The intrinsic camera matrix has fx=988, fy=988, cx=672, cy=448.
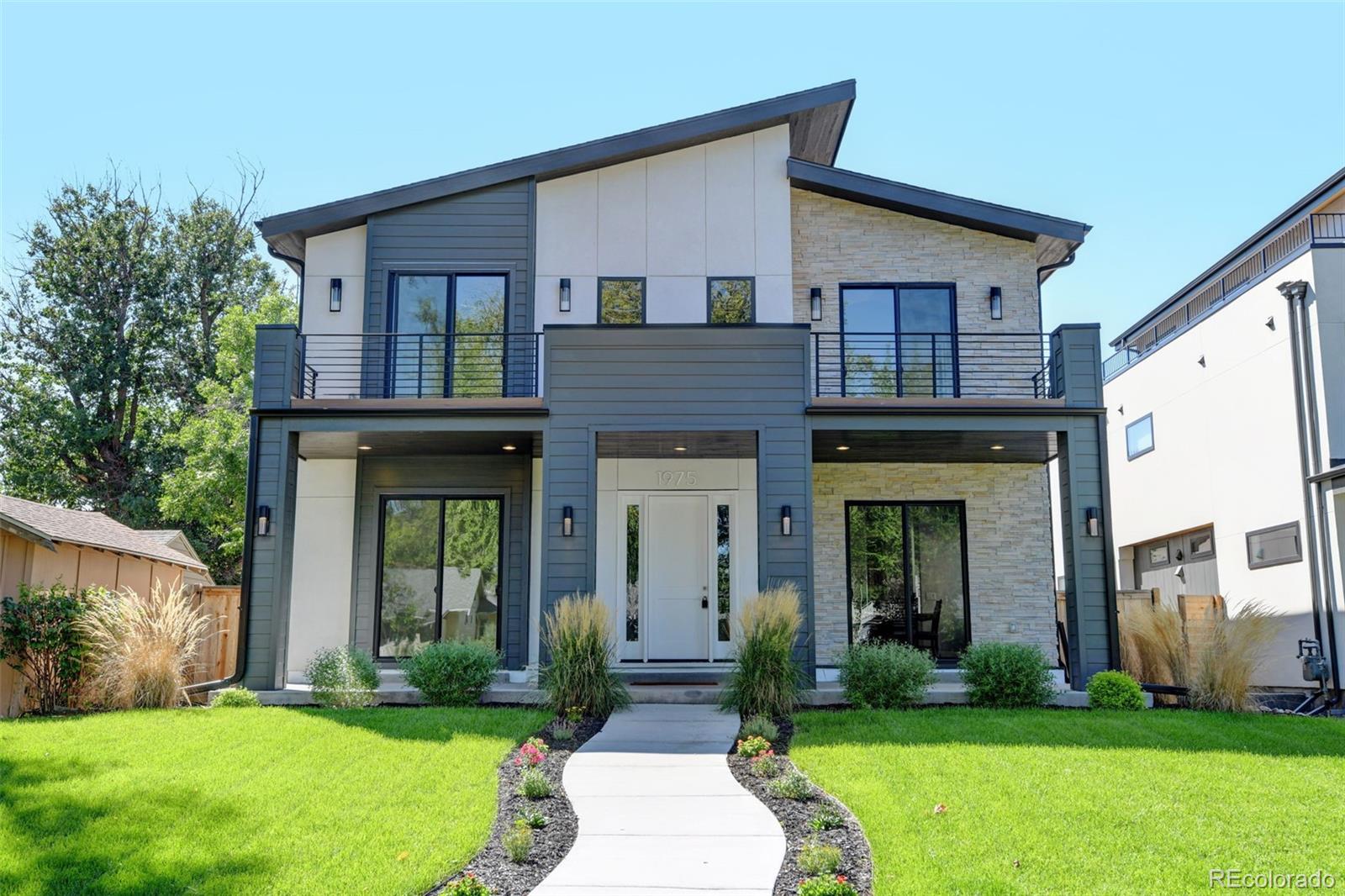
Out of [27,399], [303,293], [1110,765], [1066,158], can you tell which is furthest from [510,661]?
[27,399]

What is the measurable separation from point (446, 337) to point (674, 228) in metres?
3.11

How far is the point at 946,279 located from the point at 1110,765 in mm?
7536

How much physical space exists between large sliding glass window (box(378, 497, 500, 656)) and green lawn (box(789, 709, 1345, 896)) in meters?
4.90

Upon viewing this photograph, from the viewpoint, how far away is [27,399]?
23.1 metres

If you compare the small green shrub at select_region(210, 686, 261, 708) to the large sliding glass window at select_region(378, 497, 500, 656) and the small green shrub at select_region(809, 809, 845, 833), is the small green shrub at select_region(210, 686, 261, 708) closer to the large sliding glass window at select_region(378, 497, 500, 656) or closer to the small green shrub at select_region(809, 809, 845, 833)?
the large sliding glass window at select_region(378, 497, 500, 656)

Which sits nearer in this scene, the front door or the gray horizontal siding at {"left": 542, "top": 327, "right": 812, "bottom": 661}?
the gray horizontal siding at {"left": 542, "top": 327, "right": 812, "bottom": 661}

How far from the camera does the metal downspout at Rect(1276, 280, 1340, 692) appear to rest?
10.9 metres

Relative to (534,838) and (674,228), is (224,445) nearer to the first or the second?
Answer: (674,228)

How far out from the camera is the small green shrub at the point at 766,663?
8797mm

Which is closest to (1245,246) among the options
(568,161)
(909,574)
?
(909,574)

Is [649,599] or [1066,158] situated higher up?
[1066,158]

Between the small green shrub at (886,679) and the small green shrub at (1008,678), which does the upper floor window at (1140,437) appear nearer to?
the small green shrub at (1008,678)

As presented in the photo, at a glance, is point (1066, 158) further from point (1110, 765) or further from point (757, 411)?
point (1110, 765)

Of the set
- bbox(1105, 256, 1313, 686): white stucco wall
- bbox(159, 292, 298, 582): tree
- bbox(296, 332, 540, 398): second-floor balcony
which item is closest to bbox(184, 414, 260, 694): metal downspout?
bbox(296, 332, 540, 398): second-floor balcony
